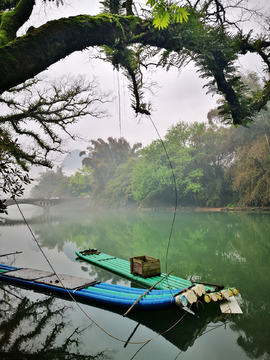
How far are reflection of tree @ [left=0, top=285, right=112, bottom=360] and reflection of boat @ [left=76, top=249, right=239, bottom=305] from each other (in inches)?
57.4

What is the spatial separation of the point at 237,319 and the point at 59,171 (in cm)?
8178

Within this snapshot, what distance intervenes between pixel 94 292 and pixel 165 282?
1655 millimetres

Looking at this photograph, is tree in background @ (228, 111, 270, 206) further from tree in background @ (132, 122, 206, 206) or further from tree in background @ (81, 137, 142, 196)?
tree in background @ (81, 137, 142, 196)

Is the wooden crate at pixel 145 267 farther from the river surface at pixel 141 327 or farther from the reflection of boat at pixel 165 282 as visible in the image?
the river surface at pixel 141 327

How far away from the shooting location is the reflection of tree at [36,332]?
319 centimetres

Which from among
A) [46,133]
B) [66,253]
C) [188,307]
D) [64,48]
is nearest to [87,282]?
Answer: [188,307]

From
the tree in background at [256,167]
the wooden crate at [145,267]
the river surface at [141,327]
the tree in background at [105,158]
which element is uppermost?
the tree in background at [105,158]

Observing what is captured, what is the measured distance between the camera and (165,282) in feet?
18.0

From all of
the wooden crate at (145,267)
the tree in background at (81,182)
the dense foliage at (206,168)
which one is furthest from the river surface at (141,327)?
the tree in background at (81,182)

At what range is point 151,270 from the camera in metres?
6.04

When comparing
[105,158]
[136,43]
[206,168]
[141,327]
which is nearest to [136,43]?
[136,43]

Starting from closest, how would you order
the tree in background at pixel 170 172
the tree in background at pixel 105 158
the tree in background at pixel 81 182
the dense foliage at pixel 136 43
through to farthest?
the dense foliage at pixel 136 43
the tree in background at pixel 170 172
the tree in background at pixel 105 158
the tree in background at pixel 81 182

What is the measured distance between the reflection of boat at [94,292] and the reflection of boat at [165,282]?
0.27 meters

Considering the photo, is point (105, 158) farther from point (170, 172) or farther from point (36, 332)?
point (36, 332)
